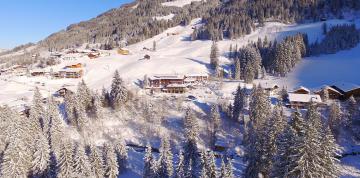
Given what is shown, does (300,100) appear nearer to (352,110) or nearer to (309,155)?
(352,110)

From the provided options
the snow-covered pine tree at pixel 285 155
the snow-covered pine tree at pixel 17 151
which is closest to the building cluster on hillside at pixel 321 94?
the snow-covered pine tree at pixel 285 155

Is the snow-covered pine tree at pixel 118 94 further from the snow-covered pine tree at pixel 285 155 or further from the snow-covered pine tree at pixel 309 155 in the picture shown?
the snow-covered pine tree at pixel 309 155

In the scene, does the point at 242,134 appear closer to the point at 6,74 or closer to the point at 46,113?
the point at 46,113

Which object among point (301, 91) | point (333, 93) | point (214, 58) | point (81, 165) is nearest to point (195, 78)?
point (214, 58)

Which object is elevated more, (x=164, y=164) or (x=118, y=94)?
(x=118, y=94)

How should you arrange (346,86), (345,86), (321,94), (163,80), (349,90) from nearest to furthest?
(349,90) < (321,94) < (346,86) < (345,86) < (163,80)

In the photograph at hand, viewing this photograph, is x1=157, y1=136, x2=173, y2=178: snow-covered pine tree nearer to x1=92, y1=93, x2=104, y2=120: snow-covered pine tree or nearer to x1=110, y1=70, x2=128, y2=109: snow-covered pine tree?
x1=92, y1=93, x2=104, y2=120: snow-covered pine tree

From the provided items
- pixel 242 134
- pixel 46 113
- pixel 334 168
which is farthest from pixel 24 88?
pixel 334 168

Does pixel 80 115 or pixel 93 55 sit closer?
pixel 80 115
